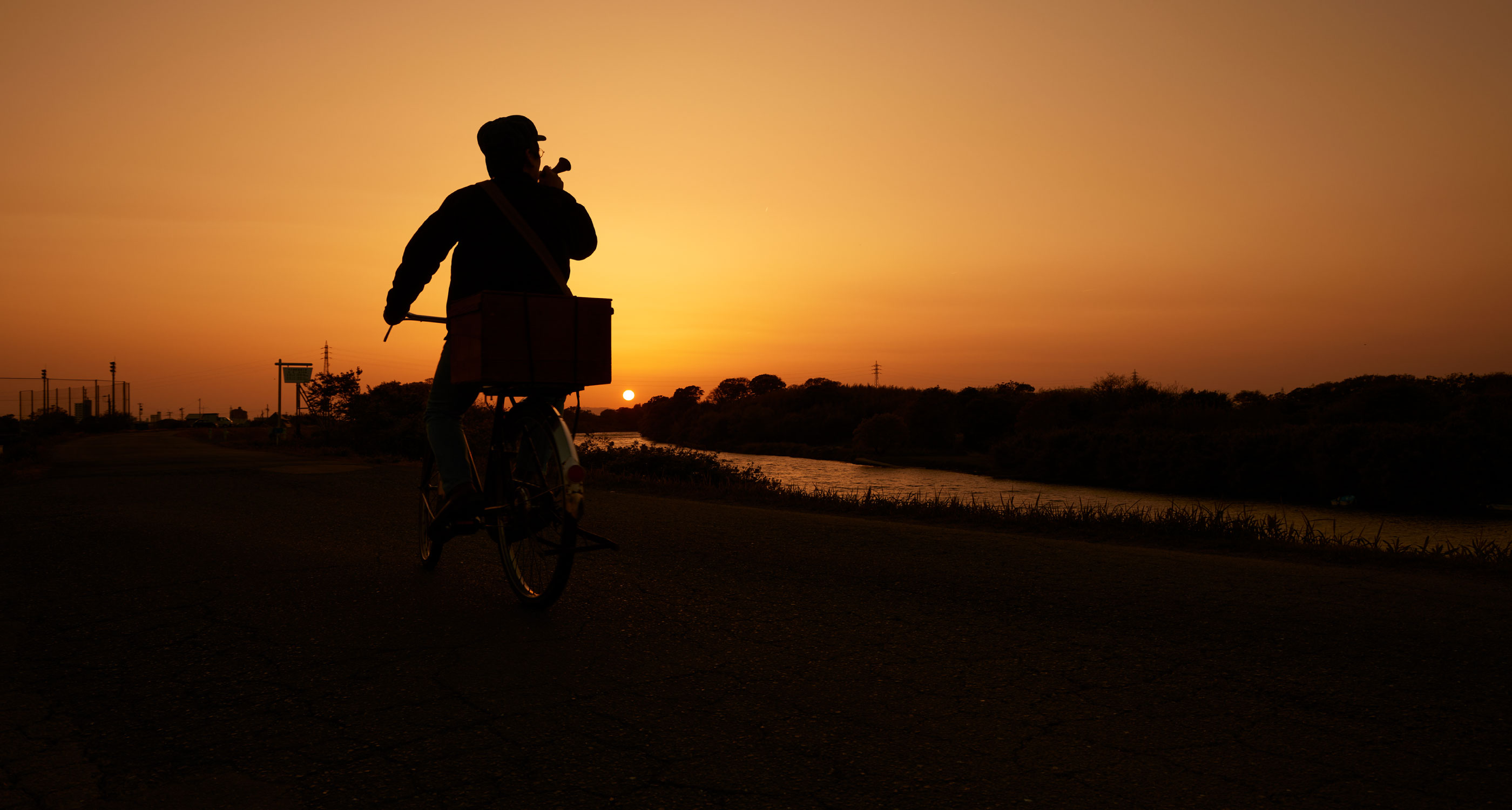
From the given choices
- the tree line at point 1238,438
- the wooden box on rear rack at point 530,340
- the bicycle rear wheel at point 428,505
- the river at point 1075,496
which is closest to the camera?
the wooden box on rear rack at point 530,340

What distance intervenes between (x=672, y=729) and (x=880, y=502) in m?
7.38

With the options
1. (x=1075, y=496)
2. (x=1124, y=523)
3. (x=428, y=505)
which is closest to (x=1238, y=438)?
(x=1075, y=496)

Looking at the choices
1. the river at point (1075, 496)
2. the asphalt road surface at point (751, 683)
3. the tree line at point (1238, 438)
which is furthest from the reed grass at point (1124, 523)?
the tree line at point (1238, 438)

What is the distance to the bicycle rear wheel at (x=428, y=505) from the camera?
4.69 meters

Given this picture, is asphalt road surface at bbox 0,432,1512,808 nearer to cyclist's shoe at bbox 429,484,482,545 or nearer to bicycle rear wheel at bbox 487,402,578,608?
bicycle rear wheel at bbox 487,402,578,608

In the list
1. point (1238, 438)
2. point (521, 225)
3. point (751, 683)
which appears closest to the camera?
point (751, 683)

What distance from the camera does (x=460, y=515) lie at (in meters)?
4.09

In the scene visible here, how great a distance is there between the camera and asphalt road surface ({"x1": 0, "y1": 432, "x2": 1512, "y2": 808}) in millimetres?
2115

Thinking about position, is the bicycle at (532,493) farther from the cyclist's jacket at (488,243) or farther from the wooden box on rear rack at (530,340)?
the cyclist's jacket at (488,243)

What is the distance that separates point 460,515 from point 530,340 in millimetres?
1063

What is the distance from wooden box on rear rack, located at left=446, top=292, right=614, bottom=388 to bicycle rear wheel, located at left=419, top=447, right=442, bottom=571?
1.16 metres

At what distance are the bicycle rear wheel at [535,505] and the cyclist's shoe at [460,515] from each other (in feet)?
0.25

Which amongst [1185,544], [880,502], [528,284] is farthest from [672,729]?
[880,502]

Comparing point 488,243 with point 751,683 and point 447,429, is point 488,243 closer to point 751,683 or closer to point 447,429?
point 447,429
